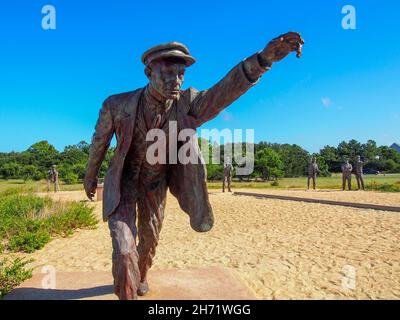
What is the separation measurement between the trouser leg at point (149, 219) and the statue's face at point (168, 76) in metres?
1.02

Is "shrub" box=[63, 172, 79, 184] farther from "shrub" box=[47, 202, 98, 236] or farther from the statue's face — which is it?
the statue's face

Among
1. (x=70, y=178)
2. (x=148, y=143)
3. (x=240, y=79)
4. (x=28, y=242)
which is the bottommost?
(x=28, y=242)

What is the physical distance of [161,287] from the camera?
4.11 metres

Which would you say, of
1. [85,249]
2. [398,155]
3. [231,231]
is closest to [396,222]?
[231,231]

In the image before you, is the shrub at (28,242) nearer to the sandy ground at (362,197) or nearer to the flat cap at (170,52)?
the flat cap at (170,52)

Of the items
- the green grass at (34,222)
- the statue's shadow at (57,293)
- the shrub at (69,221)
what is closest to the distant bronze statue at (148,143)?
the statue's shadow at (57,293)

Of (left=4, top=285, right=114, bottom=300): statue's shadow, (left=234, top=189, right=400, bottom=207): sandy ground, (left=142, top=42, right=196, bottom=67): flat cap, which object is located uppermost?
(left=142, top=42, right=196, bottom=67): flat cap

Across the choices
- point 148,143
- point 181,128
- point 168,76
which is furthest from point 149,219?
point 168,76

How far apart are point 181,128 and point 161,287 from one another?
2.17 meters

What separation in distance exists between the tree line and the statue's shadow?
94.1 feet

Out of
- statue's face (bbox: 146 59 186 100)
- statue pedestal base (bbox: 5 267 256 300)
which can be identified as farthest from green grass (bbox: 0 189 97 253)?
statue's face (bbox: 146 59 186 100)

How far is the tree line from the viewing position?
44812 mm

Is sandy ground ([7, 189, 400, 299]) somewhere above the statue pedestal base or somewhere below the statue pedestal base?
below

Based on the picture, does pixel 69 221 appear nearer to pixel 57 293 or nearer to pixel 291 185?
pixel 57 293
